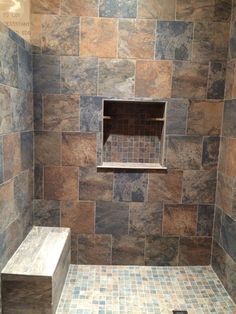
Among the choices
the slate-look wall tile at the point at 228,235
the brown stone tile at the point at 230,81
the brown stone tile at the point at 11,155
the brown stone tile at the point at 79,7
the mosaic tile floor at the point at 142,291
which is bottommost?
the mosaic tile floor at the point at 142,291

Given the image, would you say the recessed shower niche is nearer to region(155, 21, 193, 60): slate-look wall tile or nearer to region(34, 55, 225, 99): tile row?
region(34, 55, 225, 99): tile row

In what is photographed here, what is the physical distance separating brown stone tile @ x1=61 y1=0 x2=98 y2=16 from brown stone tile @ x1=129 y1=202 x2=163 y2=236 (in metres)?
1.65

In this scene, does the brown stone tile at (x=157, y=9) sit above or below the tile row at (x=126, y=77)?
above

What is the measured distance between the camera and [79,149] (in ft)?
7.32

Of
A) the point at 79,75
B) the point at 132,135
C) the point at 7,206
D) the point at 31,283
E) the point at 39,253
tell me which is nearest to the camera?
the point at 31,283

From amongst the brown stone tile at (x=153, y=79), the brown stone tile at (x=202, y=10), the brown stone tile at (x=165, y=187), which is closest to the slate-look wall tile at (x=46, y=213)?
the brown stone tile at (x=165, y=187)

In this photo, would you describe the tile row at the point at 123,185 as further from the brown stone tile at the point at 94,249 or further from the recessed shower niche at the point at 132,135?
the brown stone tile at the point at 94,249

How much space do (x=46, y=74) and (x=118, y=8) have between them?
2.59ft

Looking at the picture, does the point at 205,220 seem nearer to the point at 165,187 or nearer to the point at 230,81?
the point at 165,187

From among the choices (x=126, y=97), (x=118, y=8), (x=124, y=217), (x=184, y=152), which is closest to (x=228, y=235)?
(x=184, y=152)

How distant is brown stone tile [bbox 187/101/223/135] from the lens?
2201 millimetres

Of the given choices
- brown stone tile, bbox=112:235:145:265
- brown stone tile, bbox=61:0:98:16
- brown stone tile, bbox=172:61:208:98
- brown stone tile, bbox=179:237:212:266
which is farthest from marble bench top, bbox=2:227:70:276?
brown stone tile, bbox=61:0:98:16

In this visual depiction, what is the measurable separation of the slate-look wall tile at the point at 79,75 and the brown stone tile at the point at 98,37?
7cm

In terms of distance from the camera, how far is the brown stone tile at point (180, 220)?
7.61ft
